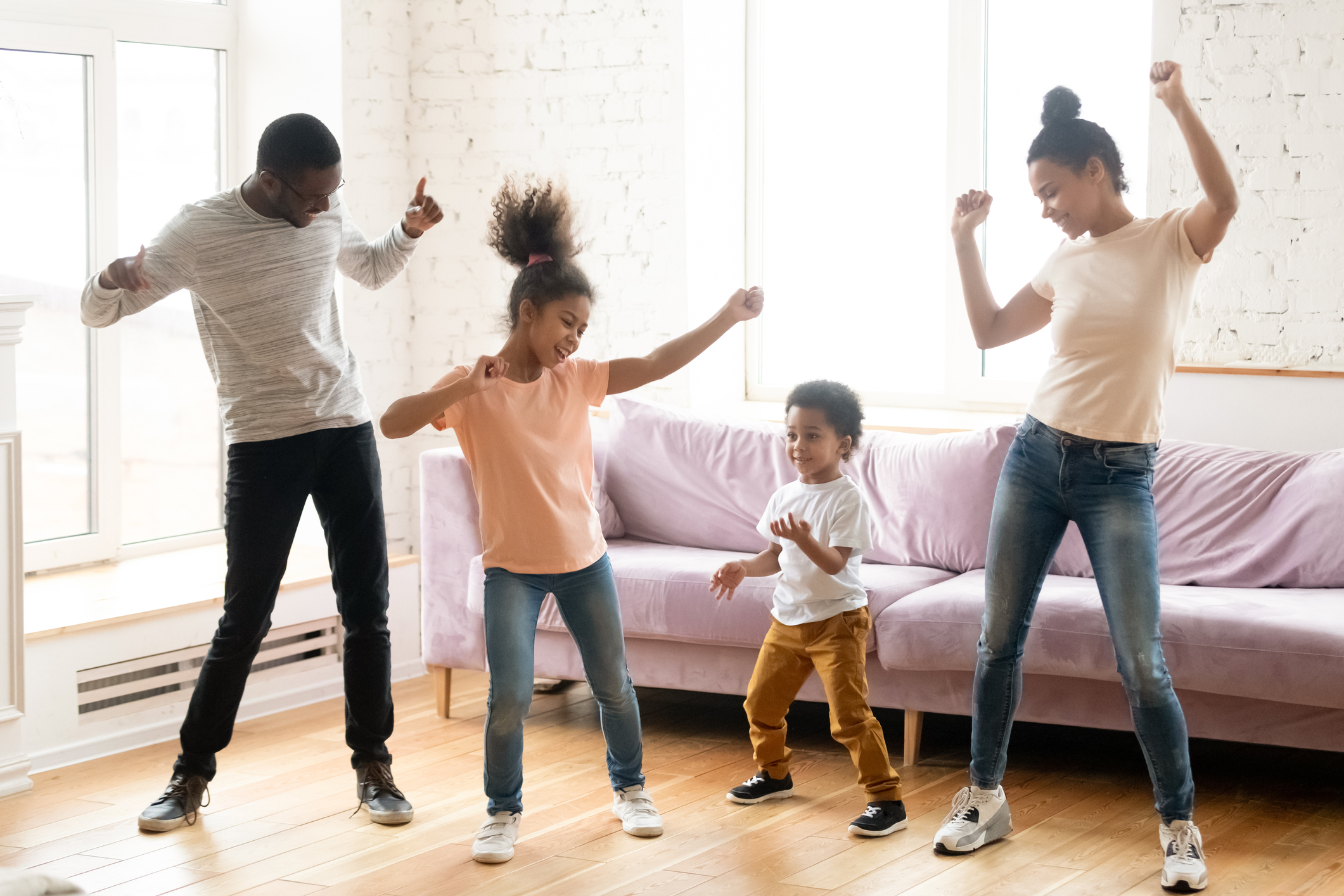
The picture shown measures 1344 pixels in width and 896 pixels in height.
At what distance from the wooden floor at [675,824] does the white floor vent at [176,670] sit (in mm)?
154

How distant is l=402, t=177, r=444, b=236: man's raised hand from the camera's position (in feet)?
9.09

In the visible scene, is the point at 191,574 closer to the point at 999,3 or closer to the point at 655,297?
the point at 655,297

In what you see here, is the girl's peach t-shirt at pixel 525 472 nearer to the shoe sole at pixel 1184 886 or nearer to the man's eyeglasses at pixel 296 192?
the man's eyeglasses at pixel 296 192

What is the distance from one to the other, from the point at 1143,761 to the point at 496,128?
2699mm

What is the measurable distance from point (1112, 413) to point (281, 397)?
1524 mm

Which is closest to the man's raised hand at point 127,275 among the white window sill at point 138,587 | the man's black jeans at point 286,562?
the man's black jeans at point 286,562

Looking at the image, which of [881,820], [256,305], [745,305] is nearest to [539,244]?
[745,305]

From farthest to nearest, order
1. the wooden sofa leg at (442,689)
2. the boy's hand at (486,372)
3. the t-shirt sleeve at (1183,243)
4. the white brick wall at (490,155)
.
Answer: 1. the white brick wall at (490,155)
2. the wooden sofa leg at (442,689)
3. the boy's hand at (486,372)
4. the t-shirt sleeve at (1183,243)

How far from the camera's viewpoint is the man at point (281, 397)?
8.77ft

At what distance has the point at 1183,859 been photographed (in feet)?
7.97

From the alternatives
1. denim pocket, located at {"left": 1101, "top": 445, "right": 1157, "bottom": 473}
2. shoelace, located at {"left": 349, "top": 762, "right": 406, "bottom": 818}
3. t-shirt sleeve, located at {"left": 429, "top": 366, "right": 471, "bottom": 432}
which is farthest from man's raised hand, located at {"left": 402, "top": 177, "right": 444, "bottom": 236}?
denim pocket, located at {"left": 1101, "top": 445, "right": 1157, "bottom": 473}

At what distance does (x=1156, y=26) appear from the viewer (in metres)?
3.75

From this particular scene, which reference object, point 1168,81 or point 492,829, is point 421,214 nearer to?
point 492,829

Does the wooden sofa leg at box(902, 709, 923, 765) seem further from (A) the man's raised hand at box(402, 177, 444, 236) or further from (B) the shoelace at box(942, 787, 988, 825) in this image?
(A) the man's raised hand at box(402, 177, 444, 236)
